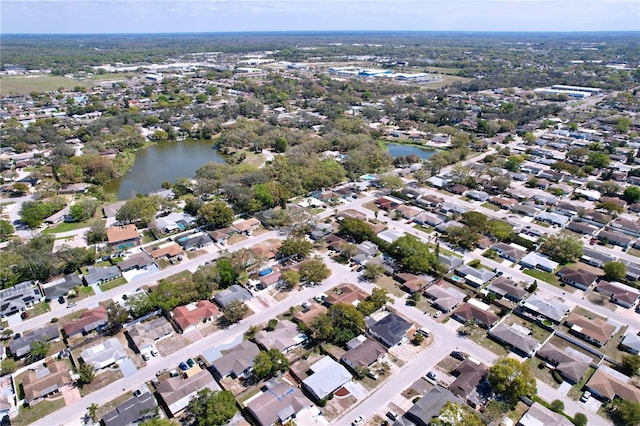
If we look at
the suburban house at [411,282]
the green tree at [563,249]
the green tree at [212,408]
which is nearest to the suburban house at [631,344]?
the green tree at [563,249]

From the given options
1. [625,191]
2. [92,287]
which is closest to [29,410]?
[92,287]

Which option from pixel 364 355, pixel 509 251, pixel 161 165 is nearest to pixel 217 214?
pixel 364 355

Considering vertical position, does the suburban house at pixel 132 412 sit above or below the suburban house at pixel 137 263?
below

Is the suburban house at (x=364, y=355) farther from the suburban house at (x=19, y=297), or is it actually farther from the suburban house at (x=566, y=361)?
the suburban house at (x=19, y=297)

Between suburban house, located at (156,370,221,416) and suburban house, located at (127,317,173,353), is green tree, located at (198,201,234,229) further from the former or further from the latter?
suburban house, located at (156,370,221,416)

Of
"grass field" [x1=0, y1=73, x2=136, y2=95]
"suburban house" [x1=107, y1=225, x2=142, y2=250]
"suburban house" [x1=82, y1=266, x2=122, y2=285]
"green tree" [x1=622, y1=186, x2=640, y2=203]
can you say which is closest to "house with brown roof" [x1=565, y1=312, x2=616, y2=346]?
"green tree" [x1=622, y1=186, x2=640, y2=203]

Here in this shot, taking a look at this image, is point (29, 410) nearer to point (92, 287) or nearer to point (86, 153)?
point (92, 287)
